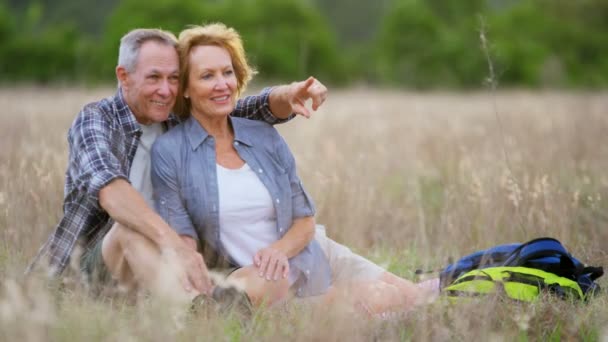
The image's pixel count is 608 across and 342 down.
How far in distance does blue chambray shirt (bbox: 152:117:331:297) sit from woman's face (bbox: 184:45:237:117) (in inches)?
4.7

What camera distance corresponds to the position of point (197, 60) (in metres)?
3.56

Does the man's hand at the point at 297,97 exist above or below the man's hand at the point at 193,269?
above

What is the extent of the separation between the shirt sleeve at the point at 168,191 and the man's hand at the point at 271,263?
1.06ft

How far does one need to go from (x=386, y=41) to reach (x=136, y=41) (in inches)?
1542

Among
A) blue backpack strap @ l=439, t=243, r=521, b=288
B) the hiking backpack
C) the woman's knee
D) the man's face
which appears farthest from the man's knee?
blue backpack strap @ l=439, t=243, r=521, b=288

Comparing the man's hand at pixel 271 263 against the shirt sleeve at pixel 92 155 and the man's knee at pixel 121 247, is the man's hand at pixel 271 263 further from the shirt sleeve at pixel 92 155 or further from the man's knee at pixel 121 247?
the shirt sleeve at pixel 92 155

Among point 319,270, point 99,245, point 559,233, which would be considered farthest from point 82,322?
point 559,233

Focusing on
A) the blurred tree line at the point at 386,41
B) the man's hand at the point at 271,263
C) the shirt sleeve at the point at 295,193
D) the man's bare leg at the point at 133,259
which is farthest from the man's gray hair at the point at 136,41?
the blurred tree line at the point at 386,41

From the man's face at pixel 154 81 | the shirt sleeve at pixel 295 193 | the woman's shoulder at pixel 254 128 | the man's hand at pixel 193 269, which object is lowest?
the man's hand at pixel 193 269

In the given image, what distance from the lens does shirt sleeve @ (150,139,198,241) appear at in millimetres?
3361

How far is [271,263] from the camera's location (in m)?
3.33

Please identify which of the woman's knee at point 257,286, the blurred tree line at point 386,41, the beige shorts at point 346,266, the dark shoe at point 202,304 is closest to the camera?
the dark shoe at point 202,304

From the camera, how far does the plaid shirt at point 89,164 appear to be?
3287mm

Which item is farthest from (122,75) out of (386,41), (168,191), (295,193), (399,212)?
(386,41)
